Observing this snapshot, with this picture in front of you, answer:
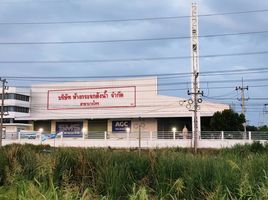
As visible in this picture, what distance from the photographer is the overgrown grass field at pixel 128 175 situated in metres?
8.01

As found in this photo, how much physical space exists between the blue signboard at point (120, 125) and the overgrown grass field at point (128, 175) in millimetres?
54670

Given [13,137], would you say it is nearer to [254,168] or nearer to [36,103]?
[36,103]

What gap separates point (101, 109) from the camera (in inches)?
2726

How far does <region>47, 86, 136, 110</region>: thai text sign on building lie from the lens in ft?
225

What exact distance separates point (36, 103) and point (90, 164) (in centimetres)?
6667

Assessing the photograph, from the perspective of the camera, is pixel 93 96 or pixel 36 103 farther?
pixel 36 103

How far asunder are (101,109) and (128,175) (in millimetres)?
59559

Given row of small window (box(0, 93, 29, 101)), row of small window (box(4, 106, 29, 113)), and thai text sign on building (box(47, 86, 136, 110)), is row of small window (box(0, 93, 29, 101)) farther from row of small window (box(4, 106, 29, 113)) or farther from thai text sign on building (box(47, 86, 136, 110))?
thai text sign on building (box(47, 86, 136, 110))

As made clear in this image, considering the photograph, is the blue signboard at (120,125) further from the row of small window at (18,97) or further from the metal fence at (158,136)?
the row of small window at (18,97)

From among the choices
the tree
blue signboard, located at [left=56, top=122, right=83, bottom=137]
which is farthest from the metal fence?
blue signboard, located at [left=56, top=122, right=83, bottom=137]

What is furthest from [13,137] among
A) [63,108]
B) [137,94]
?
[137,94]

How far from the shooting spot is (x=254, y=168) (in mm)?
8836

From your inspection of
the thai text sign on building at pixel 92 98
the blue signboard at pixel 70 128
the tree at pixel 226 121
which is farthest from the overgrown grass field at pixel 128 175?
the blue signboard at pixel 70 128

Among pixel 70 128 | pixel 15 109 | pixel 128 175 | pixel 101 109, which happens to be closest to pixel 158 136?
pixel 101 109
